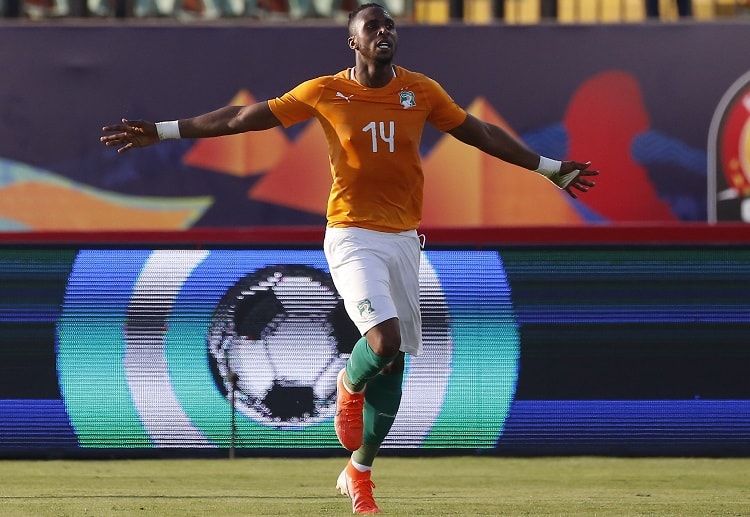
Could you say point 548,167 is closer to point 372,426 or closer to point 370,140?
point 370,140

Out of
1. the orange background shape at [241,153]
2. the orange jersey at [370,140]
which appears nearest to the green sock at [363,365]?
the orange jersey at [370,140]

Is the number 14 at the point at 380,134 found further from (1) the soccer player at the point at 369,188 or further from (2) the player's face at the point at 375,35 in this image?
(2) the player's face at the point at 375,35

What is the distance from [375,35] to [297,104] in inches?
18.0

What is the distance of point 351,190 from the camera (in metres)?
5.71

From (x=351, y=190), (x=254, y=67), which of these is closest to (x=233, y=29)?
(x=254, y=67)

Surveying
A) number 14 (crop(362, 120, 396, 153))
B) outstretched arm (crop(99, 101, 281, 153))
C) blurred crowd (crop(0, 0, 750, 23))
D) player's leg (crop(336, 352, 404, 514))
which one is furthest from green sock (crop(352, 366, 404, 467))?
blurred crowd (crop(0, 0, 750, 23))

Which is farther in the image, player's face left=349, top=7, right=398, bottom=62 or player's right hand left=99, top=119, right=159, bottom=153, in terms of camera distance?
player's right hand left=99, top=119, right=159, bottom=153

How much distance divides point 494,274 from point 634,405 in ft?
3.47

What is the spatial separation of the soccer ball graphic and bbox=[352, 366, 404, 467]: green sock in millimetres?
1873

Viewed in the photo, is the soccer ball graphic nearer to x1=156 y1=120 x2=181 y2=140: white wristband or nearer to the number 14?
x1=156 y1=120 x2=181 y2=140: white wristband

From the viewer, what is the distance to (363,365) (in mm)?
5664

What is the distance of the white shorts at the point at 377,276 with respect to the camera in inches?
219

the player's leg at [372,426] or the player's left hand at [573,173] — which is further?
the player's left hand at [573,173]

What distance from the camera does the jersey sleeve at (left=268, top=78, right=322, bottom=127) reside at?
19.0 feet
